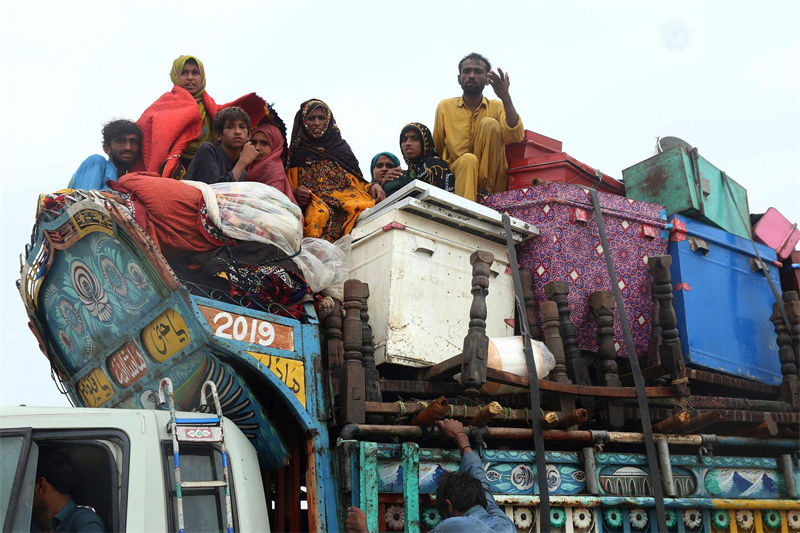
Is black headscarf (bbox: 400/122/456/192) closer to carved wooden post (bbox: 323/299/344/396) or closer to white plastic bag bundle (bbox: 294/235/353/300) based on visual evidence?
white plastic bag bundle (bbox: 294/235/353/300)

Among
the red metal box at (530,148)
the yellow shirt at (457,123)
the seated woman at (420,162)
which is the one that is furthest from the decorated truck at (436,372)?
the yellow shirt at (457,123)

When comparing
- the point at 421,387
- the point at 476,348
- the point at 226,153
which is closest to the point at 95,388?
the point at 226,153

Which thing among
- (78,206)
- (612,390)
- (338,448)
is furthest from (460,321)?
(78,206)

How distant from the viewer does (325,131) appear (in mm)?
5680

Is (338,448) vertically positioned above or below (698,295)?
below

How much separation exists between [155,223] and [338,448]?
1288 millimetres

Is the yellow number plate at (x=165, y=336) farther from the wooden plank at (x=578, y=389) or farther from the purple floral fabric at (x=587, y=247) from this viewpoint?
the purple floral fabric at (x=587, y=247)

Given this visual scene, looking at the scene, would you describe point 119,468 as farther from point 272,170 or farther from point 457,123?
point 457,123

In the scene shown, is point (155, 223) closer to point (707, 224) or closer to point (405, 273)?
point (405, 273)

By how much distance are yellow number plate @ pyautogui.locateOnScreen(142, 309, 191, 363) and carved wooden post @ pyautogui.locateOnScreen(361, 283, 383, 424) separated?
2.73ft

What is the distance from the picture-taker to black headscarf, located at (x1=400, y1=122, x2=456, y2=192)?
227 inches

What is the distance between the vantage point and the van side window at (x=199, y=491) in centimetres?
287

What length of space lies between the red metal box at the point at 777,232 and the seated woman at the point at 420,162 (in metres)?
2.00

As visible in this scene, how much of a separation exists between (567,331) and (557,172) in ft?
4.08
